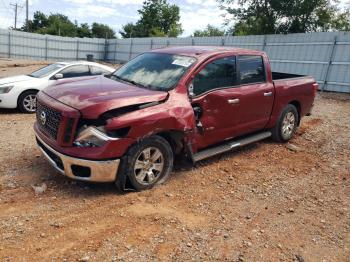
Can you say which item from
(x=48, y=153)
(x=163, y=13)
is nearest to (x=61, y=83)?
(x=48, y=153)

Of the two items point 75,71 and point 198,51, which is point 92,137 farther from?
point 75,71

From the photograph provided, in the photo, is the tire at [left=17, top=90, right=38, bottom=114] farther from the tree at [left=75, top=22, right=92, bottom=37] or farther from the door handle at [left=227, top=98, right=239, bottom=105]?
the tree at [left=75, top=22, right=92, bottom=37]

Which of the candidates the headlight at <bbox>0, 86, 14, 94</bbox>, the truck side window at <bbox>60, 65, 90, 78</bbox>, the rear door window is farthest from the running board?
the headlight at <bbox>0, 86, 14, 94</bbox>

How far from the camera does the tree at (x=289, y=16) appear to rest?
19.8 m

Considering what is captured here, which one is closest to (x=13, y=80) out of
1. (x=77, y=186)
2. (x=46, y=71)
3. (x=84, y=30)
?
(x=46, y=71)

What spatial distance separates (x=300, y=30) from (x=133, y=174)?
19.0 metres

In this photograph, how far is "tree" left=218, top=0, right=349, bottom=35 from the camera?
779 inches

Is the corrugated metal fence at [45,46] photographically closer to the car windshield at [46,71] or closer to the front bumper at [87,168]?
the car windshield at [46,71]

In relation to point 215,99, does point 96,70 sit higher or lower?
lower

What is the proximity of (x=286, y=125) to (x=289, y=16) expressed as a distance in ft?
50.4

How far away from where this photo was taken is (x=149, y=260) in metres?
3.28

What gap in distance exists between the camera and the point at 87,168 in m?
4.17

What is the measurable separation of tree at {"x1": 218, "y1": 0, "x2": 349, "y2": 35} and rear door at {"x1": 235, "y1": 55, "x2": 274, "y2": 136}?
1528cm

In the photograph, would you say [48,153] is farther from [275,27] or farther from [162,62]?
[275,27]
